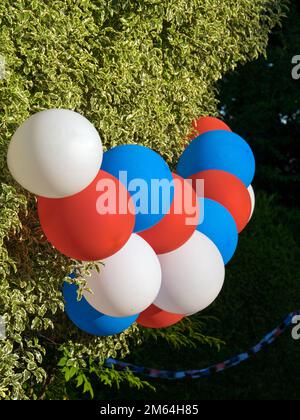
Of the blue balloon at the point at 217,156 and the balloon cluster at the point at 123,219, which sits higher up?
the blue balloon at the point at 217,156

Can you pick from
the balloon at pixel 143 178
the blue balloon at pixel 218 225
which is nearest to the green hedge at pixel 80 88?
the balloon at pixel 143 178

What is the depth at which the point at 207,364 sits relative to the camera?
7402 millimetres

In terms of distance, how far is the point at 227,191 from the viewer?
498 centimetres

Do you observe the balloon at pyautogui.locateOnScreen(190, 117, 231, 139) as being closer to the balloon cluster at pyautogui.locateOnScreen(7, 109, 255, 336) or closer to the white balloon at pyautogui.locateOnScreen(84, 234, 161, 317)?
the balloon cluster at pyautogui.locateOnScreen(7, 109, 255, 336)

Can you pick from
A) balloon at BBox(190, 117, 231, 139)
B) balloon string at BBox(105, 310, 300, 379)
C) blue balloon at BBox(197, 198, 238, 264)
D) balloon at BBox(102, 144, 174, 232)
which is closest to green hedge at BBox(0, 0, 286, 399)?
balloon at BBox(190, 117, 231, 139)

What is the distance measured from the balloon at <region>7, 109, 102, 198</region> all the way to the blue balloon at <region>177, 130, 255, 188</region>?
64.2 inches

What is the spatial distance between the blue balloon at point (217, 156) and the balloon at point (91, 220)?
140 cm

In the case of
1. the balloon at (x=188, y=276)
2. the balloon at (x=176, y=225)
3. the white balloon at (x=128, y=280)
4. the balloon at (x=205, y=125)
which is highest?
the balloon at (x=205, y=125)

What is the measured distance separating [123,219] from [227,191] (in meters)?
1.38

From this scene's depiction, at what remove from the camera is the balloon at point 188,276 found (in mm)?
4277

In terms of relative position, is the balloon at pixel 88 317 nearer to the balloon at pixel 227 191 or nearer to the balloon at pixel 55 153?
the balloon at pixel 55 153

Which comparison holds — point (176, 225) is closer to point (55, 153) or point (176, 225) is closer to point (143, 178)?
point (143, 178)

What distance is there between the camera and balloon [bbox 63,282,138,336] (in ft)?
14.0
